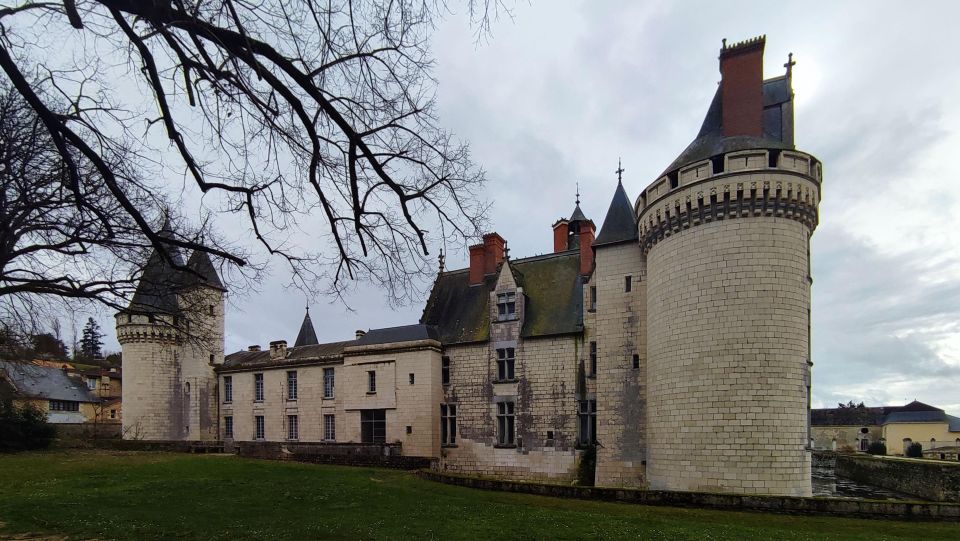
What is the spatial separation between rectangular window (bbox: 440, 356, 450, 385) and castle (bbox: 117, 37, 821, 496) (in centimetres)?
9

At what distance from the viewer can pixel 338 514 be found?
997cm

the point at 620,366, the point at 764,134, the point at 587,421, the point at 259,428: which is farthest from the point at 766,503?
the point at 259,428

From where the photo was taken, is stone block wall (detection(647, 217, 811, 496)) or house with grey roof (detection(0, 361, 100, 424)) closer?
stone block wall (detection(647, 217, 811, 496))

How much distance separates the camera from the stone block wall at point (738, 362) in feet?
42.7

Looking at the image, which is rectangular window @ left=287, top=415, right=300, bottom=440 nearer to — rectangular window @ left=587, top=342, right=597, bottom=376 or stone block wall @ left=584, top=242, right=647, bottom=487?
rectangular window @ left=587, top=342, right=597, bottom=376

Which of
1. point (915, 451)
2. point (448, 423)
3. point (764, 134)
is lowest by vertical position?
point (915, 451)

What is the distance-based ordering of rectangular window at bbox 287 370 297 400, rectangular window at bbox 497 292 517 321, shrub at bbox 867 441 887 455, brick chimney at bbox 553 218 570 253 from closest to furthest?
1. rectangular window at bbox 497 292 517 321
2. brick chimney at bbox 553 218 570 253
3. rectangular window at bbox 287 370 297 400
4. shrub at bbox 867 441 887 455

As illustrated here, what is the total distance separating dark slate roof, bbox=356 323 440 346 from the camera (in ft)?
74.8

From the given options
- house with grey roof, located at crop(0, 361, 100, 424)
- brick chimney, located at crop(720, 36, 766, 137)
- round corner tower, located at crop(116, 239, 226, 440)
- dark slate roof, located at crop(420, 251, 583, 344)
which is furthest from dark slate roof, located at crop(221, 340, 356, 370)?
house with grey roof, located at crop(0, 361, 100, 424)

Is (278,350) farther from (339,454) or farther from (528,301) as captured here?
(528,301)

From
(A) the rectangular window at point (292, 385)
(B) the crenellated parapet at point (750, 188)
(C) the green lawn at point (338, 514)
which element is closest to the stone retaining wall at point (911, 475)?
(B) the crenellated parapet at point (750, 188)

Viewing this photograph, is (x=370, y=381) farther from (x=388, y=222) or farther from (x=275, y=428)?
(x=388, y=222)

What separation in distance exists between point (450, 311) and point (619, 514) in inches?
571

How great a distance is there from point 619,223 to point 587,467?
8.76 m
